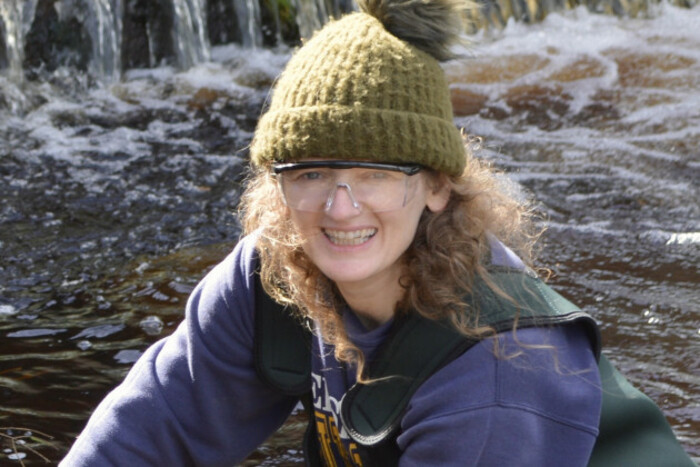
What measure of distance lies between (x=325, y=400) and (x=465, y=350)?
0.44m

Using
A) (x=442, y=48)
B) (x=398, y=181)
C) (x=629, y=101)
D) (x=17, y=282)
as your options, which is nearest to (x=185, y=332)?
(x=398, y=181)

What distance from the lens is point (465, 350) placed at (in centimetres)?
208

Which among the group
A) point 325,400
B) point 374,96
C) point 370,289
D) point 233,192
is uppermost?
point 374,96

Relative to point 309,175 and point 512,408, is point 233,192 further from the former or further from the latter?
point 512,408

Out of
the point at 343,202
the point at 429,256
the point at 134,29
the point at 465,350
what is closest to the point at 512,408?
the point at 465,350

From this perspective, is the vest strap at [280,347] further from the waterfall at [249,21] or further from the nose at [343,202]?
the waterfall at [249,21]

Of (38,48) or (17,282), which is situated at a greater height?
(38,48)

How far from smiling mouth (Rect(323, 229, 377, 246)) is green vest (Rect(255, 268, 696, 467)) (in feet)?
0.61

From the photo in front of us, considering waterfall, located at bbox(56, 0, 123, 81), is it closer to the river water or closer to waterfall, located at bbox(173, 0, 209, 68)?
the river water

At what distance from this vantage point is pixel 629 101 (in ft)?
24.7

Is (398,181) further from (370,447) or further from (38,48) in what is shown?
(38,48)

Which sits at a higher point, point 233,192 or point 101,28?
point 101,28

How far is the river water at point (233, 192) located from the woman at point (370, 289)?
36cm

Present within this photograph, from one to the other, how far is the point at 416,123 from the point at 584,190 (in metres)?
3.84
